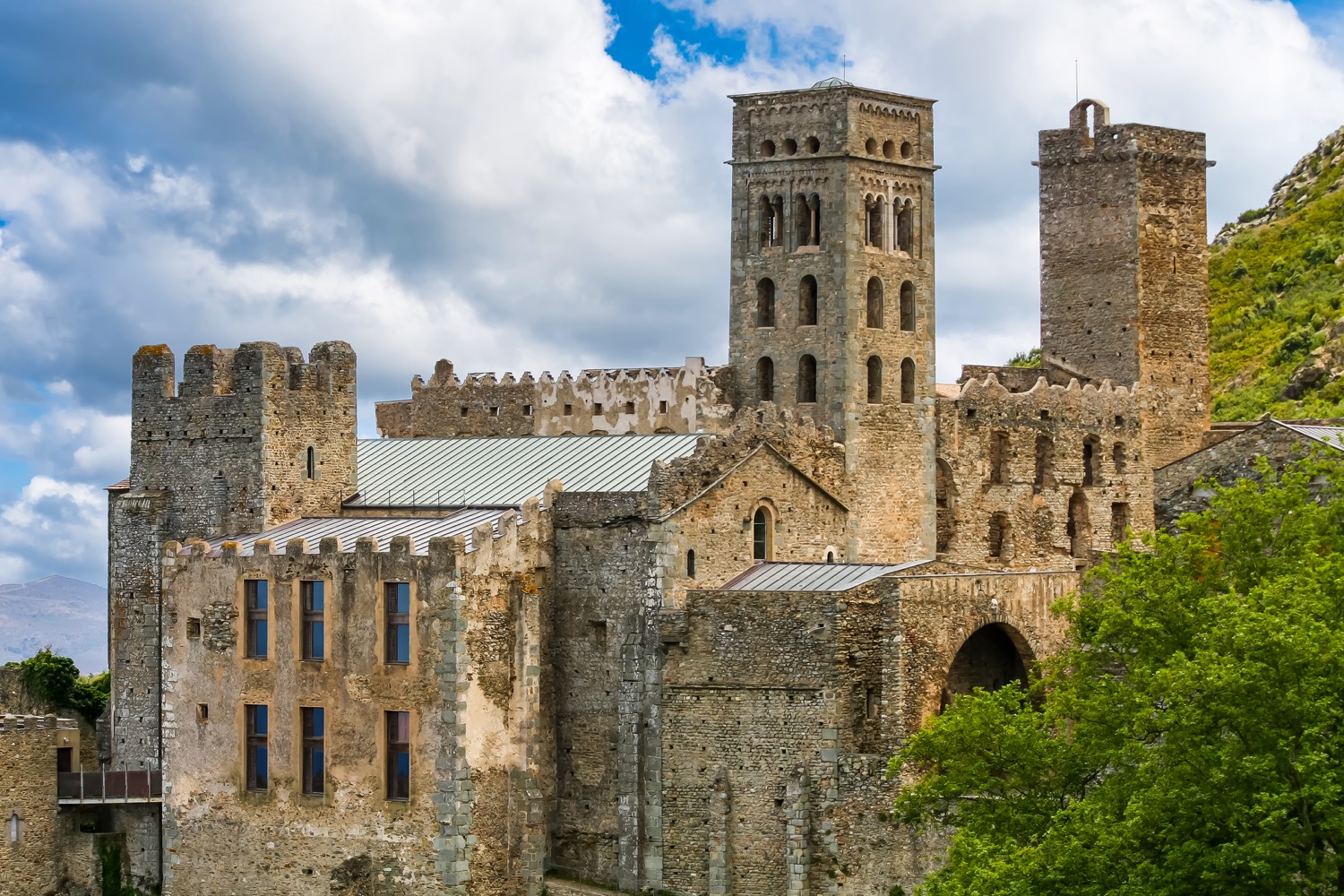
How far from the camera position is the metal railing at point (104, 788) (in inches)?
2498

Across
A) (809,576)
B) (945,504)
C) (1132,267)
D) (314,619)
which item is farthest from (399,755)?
(1132,267)

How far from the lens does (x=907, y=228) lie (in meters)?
69.5

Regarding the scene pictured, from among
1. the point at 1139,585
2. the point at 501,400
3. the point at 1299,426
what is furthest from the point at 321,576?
the point at 1299,426

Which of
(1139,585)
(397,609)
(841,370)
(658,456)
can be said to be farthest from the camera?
(841,370)

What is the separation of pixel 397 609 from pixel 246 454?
28.2ft

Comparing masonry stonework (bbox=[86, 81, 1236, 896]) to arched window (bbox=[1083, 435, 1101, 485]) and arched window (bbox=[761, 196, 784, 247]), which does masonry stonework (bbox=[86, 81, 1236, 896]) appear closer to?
arched window (bbox=[761, 196, 784, 247])

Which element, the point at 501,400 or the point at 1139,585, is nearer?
the point at 1139,585

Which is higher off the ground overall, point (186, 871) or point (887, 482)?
point (887, 482)

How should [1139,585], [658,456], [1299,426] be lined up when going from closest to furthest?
[1139,585]
[658,456]
[1299,426]

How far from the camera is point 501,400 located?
7438cm

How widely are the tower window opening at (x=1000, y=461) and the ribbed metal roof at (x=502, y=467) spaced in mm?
11118

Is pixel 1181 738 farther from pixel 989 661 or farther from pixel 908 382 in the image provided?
pixel 908 382

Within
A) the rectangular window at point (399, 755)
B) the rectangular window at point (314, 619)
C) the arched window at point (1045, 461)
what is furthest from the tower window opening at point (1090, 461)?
the rectangular window at point (314, 619)

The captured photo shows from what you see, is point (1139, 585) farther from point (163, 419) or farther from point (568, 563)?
point (163, 419)
